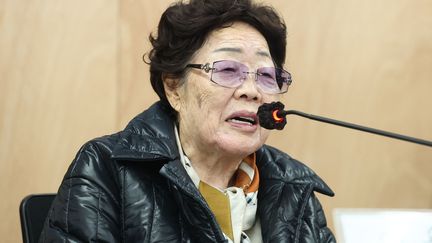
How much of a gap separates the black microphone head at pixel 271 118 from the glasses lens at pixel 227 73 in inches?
4.7

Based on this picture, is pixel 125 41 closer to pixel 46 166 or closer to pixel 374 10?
pixel 46 166

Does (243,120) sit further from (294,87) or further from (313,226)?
(294,87)

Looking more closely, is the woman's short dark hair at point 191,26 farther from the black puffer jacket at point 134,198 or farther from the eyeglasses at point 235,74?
the black puffer jacket at point 134,198

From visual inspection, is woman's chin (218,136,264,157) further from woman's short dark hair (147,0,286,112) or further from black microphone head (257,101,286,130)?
woman's short dark hair (147,0,286,112)

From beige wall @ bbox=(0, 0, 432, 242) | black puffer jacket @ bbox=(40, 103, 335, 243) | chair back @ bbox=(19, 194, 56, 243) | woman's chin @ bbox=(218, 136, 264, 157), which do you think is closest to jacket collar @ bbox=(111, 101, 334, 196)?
black puffer jacket @ bbox=(40, 103, 335, 243)

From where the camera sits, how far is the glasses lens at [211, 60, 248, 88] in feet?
4.63

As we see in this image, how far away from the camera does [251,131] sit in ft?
4.58

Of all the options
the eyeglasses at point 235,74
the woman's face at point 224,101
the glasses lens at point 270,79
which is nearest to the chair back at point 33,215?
the woman's face at point 224,101

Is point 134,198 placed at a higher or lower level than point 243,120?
lower

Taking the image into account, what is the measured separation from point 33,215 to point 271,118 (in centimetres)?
56

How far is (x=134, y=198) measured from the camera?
128 cm

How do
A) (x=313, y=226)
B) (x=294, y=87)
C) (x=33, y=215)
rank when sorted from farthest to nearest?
(x=294, y=87) → (x=313, y=226) → (x=33, y=215)

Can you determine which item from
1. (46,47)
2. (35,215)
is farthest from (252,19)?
(46,47)

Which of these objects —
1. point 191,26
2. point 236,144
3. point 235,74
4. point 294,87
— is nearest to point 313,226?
point 236,144
